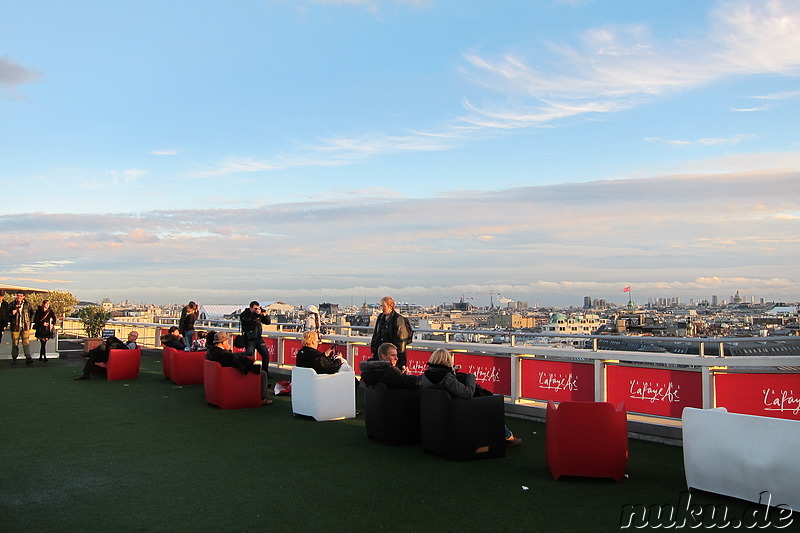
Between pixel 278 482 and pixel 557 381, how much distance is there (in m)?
4.74

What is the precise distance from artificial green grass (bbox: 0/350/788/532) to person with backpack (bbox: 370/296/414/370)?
1245mm

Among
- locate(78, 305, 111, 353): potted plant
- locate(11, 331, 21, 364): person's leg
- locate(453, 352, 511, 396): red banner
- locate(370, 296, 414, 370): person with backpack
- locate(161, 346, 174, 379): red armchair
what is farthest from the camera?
locate(78, 305, 111, 353): potted plant

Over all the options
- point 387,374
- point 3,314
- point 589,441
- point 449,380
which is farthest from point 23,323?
point 589,441

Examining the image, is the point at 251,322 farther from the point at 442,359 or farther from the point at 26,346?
the point at 26,346

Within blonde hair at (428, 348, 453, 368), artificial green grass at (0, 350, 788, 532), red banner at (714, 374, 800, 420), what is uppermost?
blonde hair at (428, 348, 453, 368)

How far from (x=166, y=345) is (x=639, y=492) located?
36.5 feet

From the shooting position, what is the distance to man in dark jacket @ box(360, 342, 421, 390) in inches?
312

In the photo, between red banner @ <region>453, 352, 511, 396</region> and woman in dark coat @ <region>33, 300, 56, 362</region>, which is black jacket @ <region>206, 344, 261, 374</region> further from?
woman in dark coat @ <region>33, 300, 56, 362</region>

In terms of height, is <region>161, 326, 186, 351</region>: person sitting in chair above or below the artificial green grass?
above

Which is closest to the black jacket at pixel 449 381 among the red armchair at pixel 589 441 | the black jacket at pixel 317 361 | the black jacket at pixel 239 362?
the red armchair at pixel 589 441

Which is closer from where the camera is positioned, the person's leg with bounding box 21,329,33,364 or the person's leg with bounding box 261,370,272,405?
the person's leg with bounding box 261,370,272,405

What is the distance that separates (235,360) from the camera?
10.3 m

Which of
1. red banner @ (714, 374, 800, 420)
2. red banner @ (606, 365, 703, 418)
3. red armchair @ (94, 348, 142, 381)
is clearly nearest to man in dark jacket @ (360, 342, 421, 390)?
red banner @ (606, 365, 703, 418)

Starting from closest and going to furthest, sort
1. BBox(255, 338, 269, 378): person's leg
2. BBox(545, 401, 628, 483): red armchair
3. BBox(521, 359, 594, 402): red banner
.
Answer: BBox(545, 401, 628, 483): red armchair, BBox(521, 359, 594, 402): red banner, BBox(255, 338, 269, 378): person's leg
